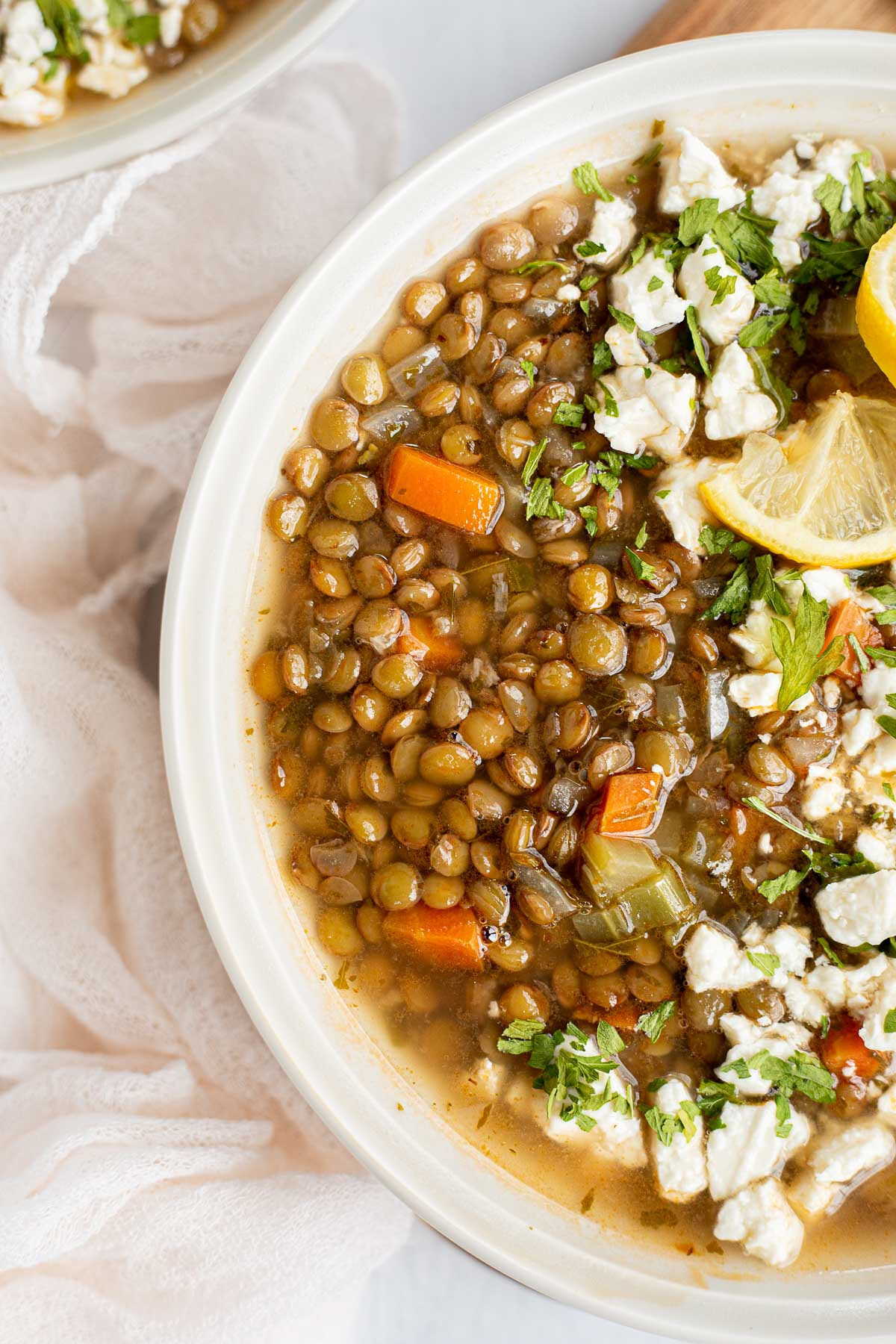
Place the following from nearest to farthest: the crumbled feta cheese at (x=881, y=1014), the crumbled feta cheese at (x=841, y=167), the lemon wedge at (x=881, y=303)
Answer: the lemon wedge at (x=881, y=303), the crumbled feta cheese at (x=881, y=1014), the crumbled feta cheese at (x=841, y=167)

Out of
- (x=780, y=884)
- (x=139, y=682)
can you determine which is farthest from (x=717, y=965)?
(x=139, y=682)

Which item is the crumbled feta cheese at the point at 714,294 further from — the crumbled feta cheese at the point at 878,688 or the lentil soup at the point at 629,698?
the crumbled feta cheese at the point at 878,688

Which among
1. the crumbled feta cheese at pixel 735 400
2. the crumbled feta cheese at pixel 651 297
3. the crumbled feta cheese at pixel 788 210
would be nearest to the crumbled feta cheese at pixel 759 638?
Answer: the crumbled feta cheese at pixel 735 400

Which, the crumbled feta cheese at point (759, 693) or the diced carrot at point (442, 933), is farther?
the diced carrot at point (442, 933)

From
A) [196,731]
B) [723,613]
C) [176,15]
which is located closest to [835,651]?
[723,613]

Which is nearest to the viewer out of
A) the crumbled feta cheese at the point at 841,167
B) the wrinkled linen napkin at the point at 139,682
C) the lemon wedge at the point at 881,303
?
the lemon wedge at the point at 881,303

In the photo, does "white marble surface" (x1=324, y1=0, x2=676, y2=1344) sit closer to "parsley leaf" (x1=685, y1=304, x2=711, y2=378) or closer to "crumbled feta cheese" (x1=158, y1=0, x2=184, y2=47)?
"crumbled feta cheese" (x1=158, y1=0, x2=184, y2=47)

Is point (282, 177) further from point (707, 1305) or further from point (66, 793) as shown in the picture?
point (707, 1305)

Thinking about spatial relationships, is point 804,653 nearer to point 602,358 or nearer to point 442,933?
point 602,358
